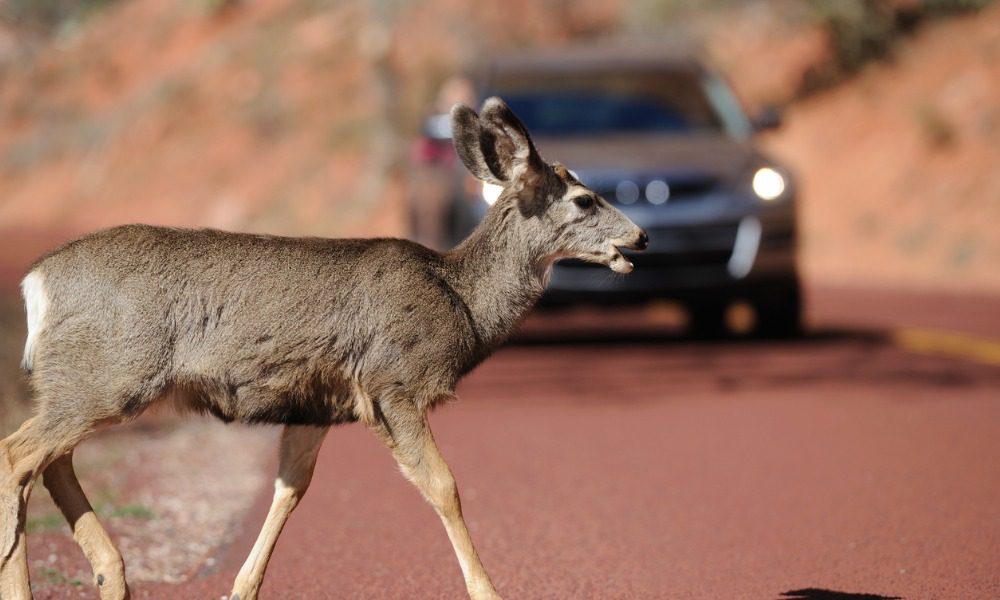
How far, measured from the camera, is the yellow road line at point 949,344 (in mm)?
14555

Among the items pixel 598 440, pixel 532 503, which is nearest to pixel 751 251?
pixel 598 440

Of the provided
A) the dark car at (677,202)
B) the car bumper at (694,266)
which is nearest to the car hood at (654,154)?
the dark car at (677,202)

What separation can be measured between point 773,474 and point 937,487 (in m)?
1.04

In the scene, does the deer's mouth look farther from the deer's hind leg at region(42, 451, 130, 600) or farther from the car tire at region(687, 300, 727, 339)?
the car tire at region(687, 300, 727, 339)

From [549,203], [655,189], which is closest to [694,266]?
[655,189]

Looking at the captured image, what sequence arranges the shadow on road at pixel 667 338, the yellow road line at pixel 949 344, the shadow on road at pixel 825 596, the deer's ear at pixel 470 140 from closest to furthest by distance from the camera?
the deer's ear at pixel 470 140, the shadow on road at pixel 825 596, the yellow road line at pixel 949 344, the shadow on road at pixel 667 338

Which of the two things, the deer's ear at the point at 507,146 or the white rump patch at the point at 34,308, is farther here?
the deer's ear at the point at 507,146

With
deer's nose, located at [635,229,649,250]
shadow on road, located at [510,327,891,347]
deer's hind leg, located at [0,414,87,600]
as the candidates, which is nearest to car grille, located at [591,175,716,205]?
shadow on road, located at [510,327,891,347]

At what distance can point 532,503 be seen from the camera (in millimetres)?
8844

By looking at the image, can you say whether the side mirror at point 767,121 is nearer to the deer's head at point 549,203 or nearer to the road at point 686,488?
the road at point 686,488

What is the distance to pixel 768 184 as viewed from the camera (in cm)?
1493

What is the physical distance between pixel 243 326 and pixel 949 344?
10.8 meters

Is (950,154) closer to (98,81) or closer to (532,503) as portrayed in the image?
(532,503)

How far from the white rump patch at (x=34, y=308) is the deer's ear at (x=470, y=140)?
1.82 meters
